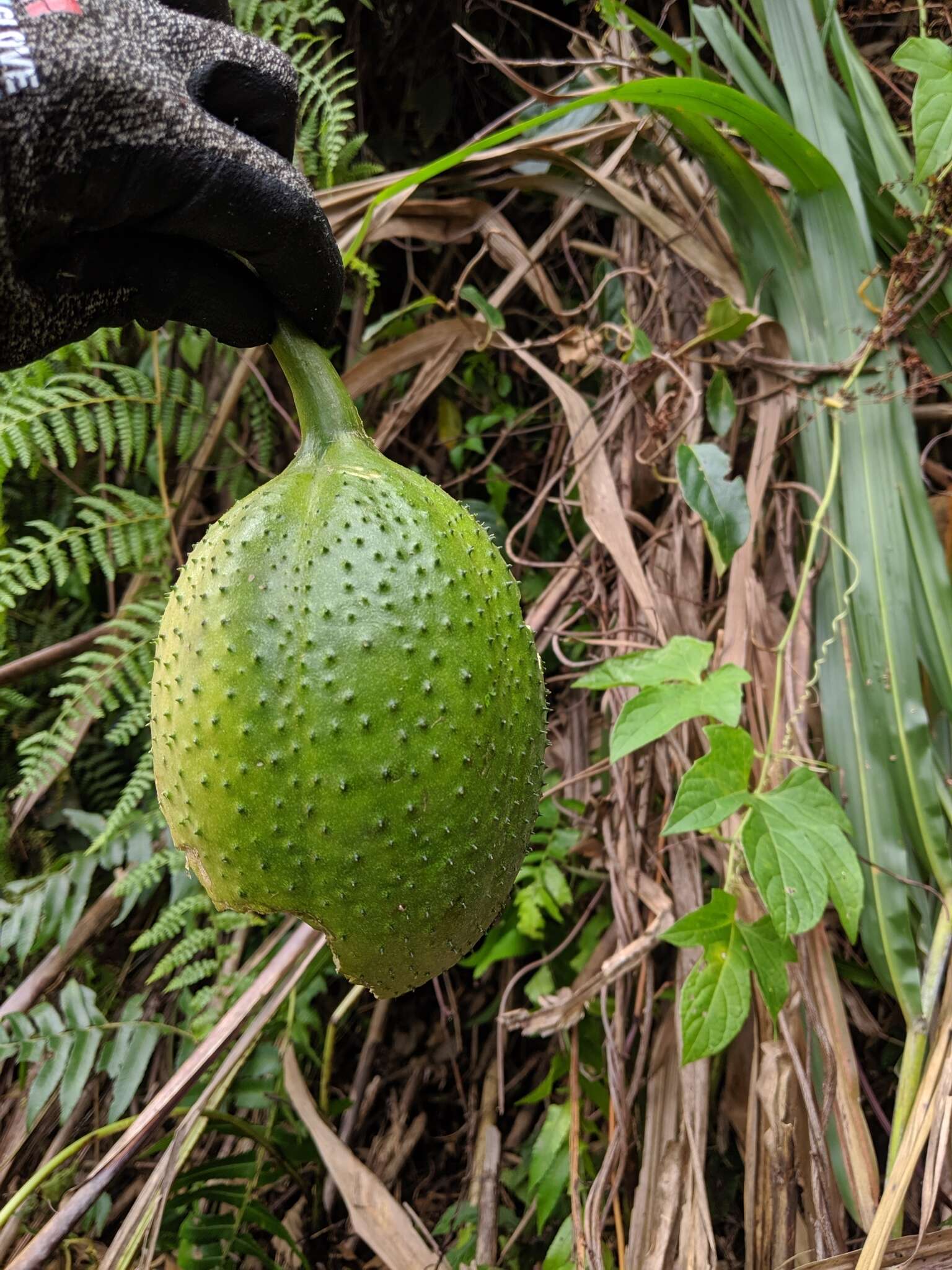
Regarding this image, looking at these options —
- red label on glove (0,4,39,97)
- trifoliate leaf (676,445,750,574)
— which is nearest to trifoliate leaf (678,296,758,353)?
trifoliate leaf (676,445,750,574)

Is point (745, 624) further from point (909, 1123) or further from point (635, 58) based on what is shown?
point (635, 58)

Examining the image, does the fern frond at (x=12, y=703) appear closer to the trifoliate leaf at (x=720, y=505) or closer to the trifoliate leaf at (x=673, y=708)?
the trifoliate leaf at (x=673, y=708)

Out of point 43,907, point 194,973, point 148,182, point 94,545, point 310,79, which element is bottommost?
point 194,973

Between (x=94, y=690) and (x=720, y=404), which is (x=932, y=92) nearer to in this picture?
(x=720, y=404)

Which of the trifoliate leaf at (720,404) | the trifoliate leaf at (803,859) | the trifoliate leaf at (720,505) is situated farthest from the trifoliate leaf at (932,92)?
the trifoliate leaf at (803,859)

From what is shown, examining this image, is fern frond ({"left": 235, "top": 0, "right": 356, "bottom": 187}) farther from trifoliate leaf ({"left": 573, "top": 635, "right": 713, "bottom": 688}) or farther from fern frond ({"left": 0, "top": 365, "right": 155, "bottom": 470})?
trifoliate leaf ({"left": 573, "top": 635, "right": 713, "bottom": 688})

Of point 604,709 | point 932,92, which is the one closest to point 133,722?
point 604,709

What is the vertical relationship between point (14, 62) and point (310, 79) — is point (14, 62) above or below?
below
